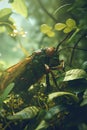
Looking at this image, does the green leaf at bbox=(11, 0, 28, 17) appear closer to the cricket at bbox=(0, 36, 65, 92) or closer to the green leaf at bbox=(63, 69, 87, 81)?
the cricket at bbox=(0, 36, 65, 92)

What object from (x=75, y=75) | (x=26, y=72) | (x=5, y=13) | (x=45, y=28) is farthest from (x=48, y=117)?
(x=5, y=13)

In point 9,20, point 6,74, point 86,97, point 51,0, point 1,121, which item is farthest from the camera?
point 51,0

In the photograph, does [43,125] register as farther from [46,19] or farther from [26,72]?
[46,19]

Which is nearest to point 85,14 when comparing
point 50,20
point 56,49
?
point 56,49

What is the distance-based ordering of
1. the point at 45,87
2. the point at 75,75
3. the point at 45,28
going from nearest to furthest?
the point at 75,75 < the point at 45,87 < the point at 45,28

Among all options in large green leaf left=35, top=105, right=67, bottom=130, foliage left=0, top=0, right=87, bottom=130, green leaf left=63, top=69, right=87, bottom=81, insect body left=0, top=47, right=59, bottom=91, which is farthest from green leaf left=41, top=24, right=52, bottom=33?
large green leaf left=35, top=105, right=67, bottom=130

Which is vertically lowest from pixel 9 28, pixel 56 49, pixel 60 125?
pixel 60 125

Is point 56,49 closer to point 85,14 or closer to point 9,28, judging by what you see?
point 85,14
